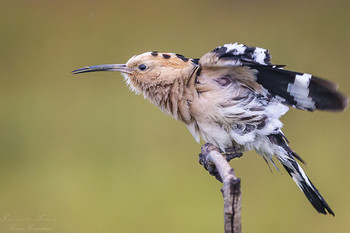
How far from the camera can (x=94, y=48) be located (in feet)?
10.7

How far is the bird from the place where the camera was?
1.72m

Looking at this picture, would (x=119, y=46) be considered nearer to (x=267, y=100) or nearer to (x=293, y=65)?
(x=293, y=65)

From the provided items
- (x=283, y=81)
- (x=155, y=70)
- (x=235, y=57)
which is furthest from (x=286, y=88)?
(x=155, y=70)

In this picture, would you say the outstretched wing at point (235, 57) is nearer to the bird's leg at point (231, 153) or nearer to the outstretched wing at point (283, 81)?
the outstretched wing at point (283, 81)

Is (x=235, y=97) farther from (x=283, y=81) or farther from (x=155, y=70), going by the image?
(x=155, y=70)

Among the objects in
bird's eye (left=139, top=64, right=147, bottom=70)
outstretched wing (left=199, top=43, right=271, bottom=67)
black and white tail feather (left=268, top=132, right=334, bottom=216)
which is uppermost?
bird's eye (left=139, top=64, right=147, bottom=70)

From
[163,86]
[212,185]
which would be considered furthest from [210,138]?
[212,185]

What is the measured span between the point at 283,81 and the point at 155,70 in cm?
47

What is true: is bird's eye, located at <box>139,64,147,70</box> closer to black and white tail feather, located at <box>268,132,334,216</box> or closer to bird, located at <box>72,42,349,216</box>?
bird, located at <box>72,42,349,216</box>

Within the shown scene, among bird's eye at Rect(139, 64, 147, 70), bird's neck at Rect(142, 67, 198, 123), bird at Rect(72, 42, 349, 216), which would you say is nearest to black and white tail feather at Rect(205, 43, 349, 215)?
bird at Rect(72, 42, 349, 216)

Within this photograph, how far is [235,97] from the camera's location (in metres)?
1.82

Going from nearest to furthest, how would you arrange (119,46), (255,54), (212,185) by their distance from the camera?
1. (255,54)
2. (212,185)
3. (119,46)

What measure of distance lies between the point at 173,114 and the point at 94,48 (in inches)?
57.8

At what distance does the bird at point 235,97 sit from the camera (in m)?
1.72
